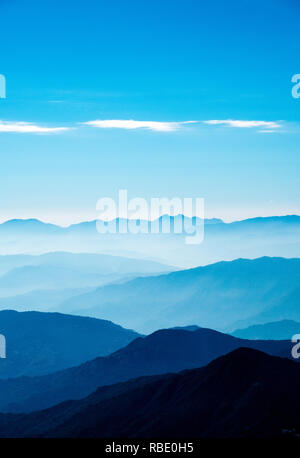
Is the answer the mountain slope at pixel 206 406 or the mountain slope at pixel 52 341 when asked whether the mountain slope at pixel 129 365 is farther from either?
the mountain slope at pixel 206 406

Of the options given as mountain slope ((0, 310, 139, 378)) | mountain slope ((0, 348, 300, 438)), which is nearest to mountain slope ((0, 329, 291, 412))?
mountain slope ((0, 310, 139, 378))

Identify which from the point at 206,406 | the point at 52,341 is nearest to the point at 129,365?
the point at 206,406

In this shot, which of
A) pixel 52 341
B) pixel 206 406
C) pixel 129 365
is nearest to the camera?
pixel 206 406

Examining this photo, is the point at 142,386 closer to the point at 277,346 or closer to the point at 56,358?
the point at 277,346

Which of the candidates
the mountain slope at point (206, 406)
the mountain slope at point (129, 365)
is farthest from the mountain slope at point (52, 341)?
the mountain slope at point (206, 406)

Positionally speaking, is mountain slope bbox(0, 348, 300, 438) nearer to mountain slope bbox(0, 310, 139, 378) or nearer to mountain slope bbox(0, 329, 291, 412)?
mountain slope bbox(0, 329, 291, 412)

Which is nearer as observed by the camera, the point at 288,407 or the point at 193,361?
the point at 288,407

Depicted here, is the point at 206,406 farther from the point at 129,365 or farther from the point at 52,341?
the point at 52,341
